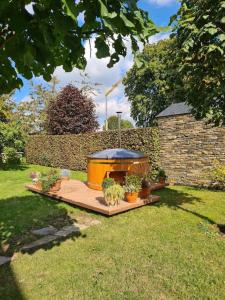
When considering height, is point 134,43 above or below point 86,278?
above

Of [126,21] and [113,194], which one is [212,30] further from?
[113,194]

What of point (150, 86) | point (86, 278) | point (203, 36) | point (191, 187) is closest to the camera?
point (86, 278)

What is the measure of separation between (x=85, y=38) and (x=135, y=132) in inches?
477

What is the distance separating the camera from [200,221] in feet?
24.4

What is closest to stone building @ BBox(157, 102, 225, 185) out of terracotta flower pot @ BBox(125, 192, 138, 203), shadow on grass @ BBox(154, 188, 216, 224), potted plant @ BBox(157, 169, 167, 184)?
potted plant @ BBox(157, 169, 167, 184)

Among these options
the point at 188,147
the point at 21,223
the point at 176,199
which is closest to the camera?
the point at 21,223

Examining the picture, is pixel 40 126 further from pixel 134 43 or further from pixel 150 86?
pixel 134 43

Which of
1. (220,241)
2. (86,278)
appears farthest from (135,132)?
(86,278)

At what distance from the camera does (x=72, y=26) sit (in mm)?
1967

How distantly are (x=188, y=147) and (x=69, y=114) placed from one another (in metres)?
16.1

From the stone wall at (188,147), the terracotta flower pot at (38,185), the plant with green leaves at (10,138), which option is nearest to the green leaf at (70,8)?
the terracotta flower pot at (38,185)

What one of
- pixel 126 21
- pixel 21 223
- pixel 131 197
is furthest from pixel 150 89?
pixel 126 21

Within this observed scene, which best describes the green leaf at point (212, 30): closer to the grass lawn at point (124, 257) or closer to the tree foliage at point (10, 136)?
the grass lawn at point (124, 257)

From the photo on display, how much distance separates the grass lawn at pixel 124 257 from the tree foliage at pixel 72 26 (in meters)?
3.52
